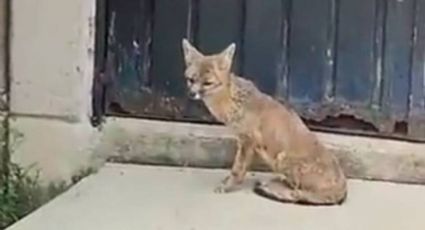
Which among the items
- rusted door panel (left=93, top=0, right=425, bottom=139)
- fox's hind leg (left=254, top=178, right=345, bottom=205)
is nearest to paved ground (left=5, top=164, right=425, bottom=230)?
fox's hind leg (left=254, top=178, right=345, bottom=205)

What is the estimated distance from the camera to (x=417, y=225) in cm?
421

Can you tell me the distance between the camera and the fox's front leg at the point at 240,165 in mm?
4520

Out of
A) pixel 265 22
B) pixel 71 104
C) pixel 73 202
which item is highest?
pixel 265 22

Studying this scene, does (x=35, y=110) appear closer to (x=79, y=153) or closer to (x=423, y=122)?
(x=79, y=153)

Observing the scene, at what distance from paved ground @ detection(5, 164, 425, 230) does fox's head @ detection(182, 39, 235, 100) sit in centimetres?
40

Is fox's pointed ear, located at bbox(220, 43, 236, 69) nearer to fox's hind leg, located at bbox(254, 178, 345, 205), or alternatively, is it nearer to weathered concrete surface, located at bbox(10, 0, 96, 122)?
fox's hind leg, located at bbox(254, 178, 345, 205)

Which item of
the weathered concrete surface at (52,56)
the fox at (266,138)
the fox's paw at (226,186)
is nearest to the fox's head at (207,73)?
the fox at (266,138)

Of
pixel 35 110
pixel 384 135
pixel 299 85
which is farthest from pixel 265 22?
pixel 35 110

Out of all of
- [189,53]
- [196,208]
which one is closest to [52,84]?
[189,53]

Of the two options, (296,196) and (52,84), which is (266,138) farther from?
(52,84)

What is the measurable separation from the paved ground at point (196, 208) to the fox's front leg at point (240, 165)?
47mm

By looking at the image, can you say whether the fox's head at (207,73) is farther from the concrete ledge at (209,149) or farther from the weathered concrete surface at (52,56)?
the weathered concrete surface at (52,56)

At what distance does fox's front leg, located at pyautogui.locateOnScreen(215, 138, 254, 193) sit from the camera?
4520 mm

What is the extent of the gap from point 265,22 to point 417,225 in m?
1.15
